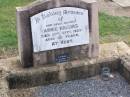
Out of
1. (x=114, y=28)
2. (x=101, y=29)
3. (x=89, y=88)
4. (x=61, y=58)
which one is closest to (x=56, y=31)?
(x=61, y=58)

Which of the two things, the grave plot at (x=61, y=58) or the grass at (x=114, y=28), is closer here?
the grave plot at (x=61, y=58)

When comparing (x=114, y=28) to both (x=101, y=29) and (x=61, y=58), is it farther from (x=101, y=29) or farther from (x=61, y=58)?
(x=61, y=58)

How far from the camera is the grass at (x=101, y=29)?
6977mm

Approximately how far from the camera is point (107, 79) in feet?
18.8

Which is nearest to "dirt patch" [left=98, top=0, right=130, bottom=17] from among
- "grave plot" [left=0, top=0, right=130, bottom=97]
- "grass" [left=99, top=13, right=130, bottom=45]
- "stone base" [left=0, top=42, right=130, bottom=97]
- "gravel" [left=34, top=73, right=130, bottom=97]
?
"grass" [left=99, top=13, right=130, bottom=45]

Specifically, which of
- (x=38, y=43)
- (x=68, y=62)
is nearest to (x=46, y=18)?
(x=38, y=43)

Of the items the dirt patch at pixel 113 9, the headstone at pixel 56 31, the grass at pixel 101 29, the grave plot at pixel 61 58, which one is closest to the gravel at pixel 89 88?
the grave plot at pixel 61 58

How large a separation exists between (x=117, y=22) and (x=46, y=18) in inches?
112

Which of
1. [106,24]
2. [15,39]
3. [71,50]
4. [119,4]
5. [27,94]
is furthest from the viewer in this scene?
[119,4]

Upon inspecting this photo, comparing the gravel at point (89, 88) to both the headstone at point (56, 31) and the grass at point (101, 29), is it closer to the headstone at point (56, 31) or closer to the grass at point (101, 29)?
the headstone at point (56, 31)

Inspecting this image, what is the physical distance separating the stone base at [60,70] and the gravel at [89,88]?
0.09 meters

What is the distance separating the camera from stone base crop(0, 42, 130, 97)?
5.48 metres

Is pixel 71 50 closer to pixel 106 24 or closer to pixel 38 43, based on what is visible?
pixel 38 43

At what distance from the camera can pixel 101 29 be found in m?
7.58
